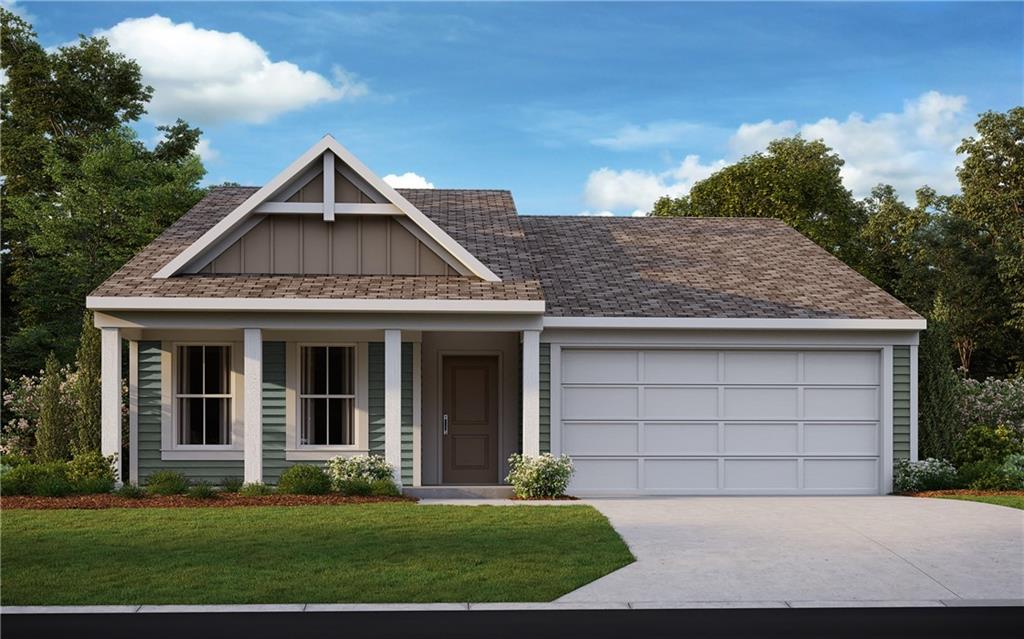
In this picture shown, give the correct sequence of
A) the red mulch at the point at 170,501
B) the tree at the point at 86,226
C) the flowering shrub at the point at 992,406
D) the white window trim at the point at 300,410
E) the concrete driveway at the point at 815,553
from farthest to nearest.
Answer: the tree at the point at 86,226 < the flowering shrub at the point at 992,406 < the white window trim at the point at 300,410 < the red mulch at the point at 170,501 < the concrete driveway at the point at 815,553

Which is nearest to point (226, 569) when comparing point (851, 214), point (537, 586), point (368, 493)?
point (537, 586)

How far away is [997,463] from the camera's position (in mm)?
17938

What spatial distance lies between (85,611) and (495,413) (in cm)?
1101

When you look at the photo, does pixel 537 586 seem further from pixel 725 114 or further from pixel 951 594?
pixel 725 114

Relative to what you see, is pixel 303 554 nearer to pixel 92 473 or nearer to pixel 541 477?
pixel 541 477

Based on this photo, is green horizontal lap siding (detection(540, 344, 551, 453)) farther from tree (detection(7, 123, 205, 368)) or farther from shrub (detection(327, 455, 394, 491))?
tree (detection(7, 123, 205, 368))

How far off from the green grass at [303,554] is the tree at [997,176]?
88.5 feet

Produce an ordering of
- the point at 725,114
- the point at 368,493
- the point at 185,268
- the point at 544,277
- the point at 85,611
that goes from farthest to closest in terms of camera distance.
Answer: the point at 725,114, the point at 544,277, the point at 185,268, the point at 368,493, the point at 85,611

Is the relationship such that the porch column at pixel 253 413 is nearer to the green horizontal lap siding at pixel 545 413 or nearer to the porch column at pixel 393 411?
the porch column at pixel 393 411

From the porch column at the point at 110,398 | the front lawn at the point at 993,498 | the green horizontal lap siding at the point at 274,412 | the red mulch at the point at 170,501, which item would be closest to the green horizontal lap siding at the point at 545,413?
the red mulch at the point at 170,501

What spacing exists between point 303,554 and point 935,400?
1163 cm

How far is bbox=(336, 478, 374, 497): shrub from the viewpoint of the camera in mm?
15766

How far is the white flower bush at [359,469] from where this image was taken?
642 inches

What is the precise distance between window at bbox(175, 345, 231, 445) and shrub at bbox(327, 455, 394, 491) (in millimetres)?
2631
